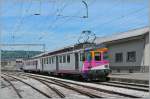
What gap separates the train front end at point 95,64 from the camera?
2484cm

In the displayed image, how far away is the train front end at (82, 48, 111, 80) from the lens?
24.8 m

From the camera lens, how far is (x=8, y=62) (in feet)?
375

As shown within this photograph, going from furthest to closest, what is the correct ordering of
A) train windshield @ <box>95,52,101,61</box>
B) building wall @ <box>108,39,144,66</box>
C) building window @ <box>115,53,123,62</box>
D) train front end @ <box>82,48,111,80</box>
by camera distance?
building window @ <box>115,53,123,62</box> → building wall @ <box>108,39,144,66</box> → train windshield @ <box>95,52,101,61</box> → train front end @ <box>82,48,111,80</box>

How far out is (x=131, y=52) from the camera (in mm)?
38781

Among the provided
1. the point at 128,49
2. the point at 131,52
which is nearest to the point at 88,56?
the point at 131,52

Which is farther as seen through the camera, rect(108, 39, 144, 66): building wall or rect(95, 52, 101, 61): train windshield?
rect(108, 39, 144, 66): building wall

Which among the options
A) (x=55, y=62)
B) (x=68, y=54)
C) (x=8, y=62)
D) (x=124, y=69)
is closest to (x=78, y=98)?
(x=68, y=54)

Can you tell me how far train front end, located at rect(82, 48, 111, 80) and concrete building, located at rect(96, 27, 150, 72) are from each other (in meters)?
8.49

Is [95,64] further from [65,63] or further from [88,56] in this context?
[65,63]

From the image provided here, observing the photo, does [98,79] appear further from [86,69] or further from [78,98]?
[78,98]

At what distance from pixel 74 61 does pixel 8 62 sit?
89.6m

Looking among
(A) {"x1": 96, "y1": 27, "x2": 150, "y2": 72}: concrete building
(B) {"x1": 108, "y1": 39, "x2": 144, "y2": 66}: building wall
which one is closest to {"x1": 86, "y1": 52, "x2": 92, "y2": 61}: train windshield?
(A) {"x1": 96, "y1": 27, "x2": 150, "y2": 72}: concrete building

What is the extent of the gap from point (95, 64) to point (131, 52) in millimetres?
14484

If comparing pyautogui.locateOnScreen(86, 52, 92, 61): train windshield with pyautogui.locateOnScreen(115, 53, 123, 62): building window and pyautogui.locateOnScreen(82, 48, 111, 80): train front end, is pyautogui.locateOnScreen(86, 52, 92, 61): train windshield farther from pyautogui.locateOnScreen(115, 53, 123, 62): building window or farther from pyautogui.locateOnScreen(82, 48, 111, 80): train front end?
pyautogui.locateOnScreen(115, 53, 123, 62): building window
